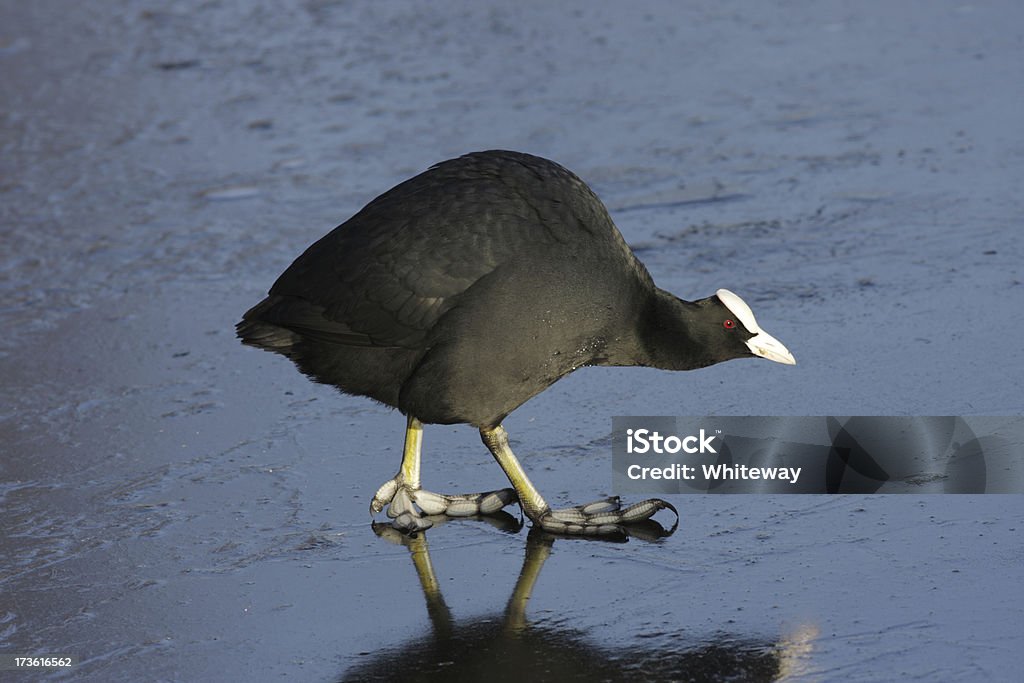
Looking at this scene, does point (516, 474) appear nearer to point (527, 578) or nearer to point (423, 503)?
point (423, 503)

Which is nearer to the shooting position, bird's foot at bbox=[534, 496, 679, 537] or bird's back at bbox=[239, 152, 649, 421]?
bird's back at bbox=[239, 152, 649, 421]

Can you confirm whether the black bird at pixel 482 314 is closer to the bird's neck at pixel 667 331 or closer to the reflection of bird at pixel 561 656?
the bird's neck at pixel 667 331

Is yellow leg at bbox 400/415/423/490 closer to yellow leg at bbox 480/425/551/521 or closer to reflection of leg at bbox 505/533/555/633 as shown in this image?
yellow leg at bbox 480/425/551/521

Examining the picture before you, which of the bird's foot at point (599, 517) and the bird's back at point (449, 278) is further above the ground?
the bird's back at point (449, 278)

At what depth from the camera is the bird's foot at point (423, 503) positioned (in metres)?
4.81

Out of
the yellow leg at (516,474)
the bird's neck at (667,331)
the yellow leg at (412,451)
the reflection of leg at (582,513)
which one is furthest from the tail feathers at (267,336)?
the bird's neck at (667,331)

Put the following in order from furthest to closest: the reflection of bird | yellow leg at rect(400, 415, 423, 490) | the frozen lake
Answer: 1. yellow leg at rect(400, 415, 423, 490)
2. the frozen lake
3. the reflection of bird

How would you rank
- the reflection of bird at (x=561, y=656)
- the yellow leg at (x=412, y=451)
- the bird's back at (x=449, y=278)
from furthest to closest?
the yellow leg at (x=412, y=451)
the bird's back at (x=449, y=278)
the reflection of bird at (x=561, y=656)

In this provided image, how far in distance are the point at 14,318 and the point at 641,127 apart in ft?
12.8

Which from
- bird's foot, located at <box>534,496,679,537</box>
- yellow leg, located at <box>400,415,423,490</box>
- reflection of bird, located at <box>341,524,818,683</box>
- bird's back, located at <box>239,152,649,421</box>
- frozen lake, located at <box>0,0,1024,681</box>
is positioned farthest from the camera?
yellow leg, located at <box>400,415,423,490</box>

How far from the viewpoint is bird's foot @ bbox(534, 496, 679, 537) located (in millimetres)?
4719

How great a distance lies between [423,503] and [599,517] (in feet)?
1.93

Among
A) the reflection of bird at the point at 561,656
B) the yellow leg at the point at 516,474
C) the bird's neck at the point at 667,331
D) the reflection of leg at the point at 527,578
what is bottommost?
the reflection of leg at the point at 527,578

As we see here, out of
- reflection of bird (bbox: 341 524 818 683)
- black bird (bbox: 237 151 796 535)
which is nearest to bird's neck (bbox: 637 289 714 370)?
black bird (bbox: 237 151 796 535)
